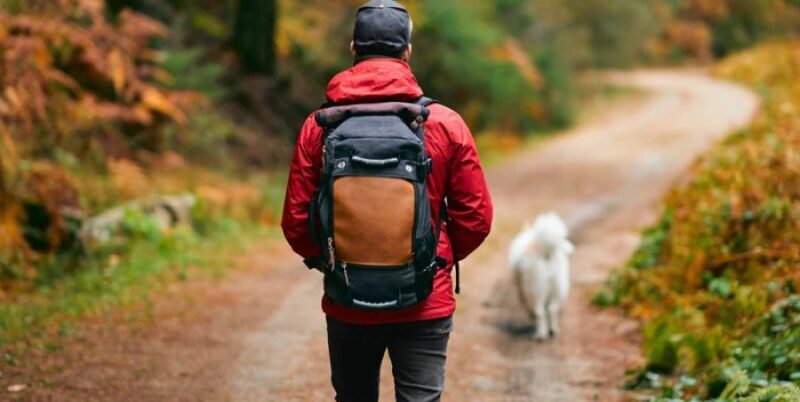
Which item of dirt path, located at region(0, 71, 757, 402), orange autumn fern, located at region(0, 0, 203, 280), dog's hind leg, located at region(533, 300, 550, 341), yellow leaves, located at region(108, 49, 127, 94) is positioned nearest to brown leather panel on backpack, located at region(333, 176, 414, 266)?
dirt path, located at region(0, 71, 757, 402)

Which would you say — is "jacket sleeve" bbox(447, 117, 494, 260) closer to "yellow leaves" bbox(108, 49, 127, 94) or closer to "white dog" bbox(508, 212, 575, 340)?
"white dog" bbox(508, 212, 575, 340)

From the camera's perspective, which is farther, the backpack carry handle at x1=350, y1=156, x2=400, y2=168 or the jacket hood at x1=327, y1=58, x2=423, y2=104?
the jacket hood at x1=327, y1=58, x2=423, y2=104

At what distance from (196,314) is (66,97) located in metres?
4.44

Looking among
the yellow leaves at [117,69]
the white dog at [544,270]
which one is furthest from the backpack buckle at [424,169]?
the yellow leaves at [117,69]

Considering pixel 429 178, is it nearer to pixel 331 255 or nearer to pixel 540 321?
pixel 331 255

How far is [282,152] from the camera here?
52.3 ft

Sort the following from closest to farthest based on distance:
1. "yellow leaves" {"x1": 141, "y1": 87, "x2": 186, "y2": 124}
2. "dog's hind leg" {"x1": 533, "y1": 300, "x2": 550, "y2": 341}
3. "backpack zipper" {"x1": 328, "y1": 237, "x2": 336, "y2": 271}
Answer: "backpack zipper" {"x1": 328, "y1": 237, "x2": 336, "y2": 271} → "dog's hind leg" {"x1": 533, "y1": 300, "x2": 550, "y2": 341} → "yellow leaves" {"x1": 141, "y1": 87, "x2": 186, "y2": 124}

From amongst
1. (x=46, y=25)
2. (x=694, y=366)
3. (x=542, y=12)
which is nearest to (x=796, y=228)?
(x=694, y=366)

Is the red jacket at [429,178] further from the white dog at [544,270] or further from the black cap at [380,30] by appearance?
the white dog at [544,270]

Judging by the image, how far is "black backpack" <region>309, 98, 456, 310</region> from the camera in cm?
344

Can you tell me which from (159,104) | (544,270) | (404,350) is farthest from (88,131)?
(404,350)

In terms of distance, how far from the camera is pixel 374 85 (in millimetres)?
3580

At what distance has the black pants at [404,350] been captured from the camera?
12.0 ft

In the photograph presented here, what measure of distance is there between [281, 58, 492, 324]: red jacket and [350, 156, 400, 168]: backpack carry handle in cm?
18
